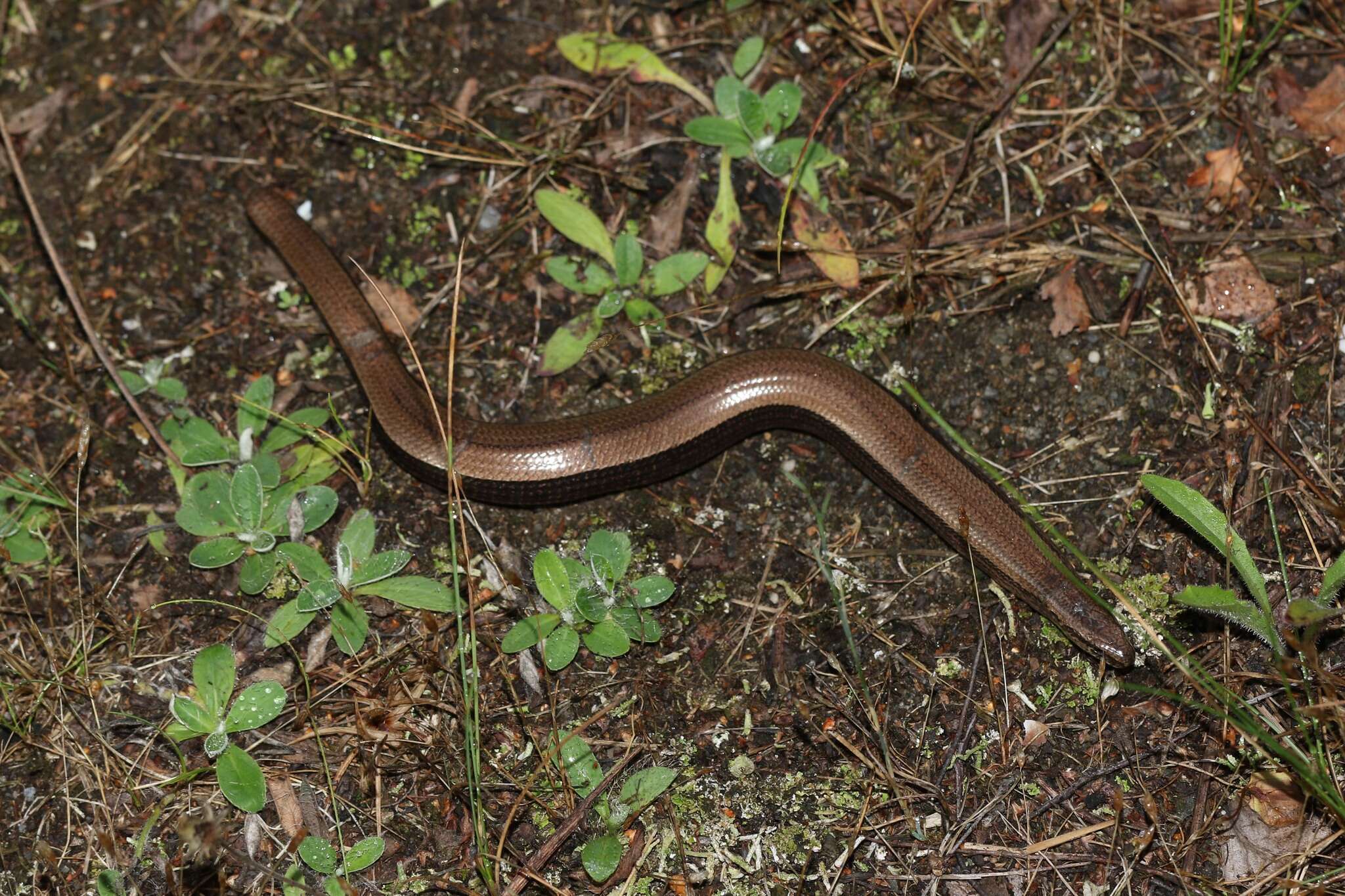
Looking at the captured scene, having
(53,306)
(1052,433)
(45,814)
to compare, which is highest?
(53,306)

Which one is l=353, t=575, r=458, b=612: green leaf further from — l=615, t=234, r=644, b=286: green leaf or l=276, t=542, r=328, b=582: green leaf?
l=615, t=234, r=644, b=286: green leaf

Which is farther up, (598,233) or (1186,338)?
(598,233)

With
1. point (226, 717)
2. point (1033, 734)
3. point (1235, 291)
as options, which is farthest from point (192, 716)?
point (1235, 291)

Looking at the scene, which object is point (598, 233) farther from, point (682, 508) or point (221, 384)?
point (221, 384)

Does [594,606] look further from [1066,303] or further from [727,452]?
[1066,303]

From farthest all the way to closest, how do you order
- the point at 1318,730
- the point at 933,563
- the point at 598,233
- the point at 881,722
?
the point at 598,233 < the point at 933,563 < the point at 881,722 < the point at 1318,730

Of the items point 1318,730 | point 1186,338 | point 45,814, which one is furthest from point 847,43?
point 45,814

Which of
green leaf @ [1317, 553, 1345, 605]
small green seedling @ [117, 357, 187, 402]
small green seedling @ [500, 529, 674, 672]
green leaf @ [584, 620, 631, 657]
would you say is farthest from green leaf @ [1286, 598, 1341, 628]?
small green seedling @ [117, 357, 187, 402]
